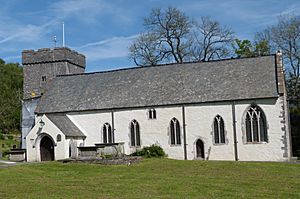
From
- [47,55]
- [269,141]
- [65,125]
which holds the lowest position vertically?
[269,141]

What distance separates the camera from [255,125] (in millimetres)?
36844

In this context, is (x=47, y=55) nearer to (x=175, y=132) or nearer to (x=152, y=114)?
(x=152, y=114)

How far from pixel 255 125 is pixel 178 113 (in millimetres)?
6348

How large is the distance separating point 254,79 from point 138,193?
21.7 meters

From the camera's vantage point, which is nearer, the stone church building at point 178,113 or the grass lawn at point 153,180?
the grass lawn at point 153,180

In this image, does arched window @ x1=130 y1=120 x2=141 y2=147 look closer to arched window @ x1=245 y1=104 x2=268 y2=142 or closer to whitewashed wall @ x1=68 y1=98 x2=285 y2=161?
whitewashed wall @ x1=68 y1=98 x2=285 y2=161

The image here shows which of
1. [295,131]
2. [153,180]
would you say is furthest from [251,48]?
[153,180]

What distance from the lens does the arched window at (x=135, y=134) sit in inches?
1572

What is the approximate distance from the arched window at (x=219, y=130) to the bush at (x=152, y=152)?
4507 millimetres

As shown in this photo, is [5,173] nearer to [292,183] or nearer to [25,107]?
[292,183]

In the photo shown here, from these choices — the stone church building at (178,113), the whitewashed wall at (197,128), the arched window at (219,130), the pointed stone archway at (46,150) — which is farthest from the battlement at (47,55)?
the arched window at (219,130)

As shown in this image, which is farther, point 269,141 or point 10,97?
point 10,97

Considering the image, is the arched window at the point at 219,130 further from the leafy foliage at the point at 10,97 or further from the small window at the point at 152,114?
the leafy foliage at the point at 10,97

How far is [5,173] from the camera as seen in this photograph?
27516 mm
